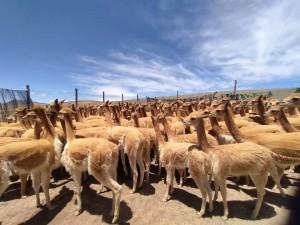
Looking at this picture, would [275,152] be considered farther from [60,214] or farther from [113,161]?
[60,214]

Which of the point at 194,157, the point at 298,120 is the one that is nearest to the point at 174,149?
the point at 194,157

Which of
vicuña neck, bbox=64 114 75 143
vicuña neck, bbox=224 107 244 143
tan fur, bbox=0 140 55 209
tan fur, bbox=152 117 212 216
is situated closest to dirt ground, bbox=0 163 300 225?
tan fur, bbox=152 117 212 216

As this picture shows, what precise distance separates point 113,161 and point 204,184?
1973mm

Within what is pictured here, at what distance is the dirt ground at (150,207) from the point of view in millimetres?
6211

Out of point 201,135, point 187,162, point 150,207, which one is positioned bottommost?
point 150,207

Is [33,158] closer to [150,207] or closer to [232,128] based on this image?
[150,207]

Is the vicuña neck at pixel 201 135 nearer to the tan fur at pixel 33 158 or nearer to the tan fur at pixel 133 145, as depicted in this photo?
the tan fur at pixel 133 145

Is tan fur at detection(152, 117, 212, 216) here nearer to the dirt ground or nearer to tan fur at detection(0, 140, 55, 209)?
the dirt ground

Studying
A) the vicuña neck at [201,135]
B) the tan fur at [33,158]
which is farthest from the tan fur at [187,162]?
the tan fur at [33,158]

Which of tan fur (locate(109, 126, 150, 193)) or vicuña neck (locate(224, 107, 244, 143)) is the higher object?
vicuña neck (locate(224, 107, 244, 143))

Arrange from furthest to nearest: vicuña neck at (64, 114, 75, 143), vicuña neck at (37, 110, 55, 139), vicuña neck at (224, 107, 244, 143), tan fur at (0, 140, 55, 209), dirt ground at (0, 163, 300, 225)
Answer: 1. vicuña neck at (37, 110, 55, 139)
2. vicuña neck at (224, 107, 244, 143)
3. vicuña neck at (64, 114, 75, 143)
4. tan fur at (0, 140, 55, 209)
5. dirt ground at (0, 163, 300, 225)

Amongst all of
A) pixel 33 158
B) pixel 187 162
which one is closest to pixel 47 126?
pixel 33 158

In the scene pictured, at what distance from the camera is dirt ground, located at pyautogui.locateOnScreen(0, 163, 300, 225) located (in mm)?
6211

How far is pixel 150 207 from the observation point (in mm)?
6789
